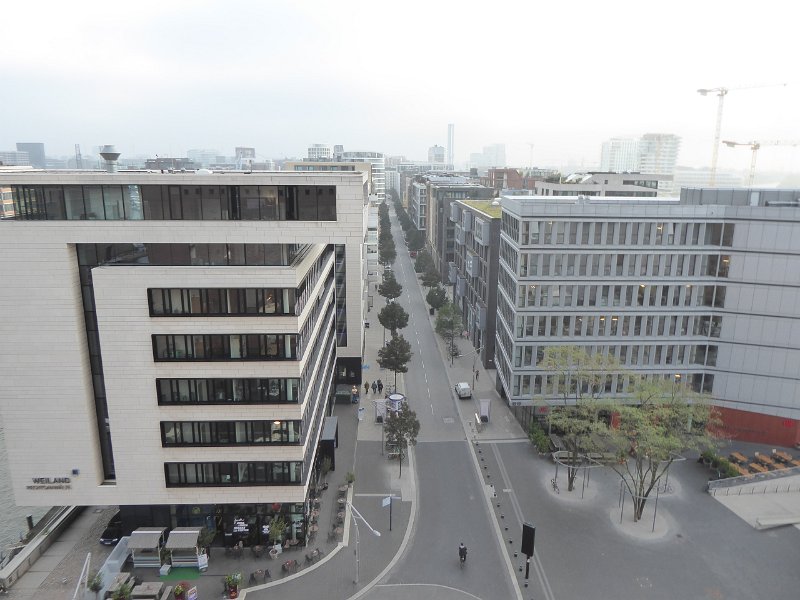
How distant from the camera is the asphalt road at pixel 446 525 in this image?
3769 centimetres

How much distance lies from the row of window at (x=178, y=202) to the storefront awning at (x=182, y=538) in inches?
867

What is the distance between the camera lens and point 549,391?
5984 cm

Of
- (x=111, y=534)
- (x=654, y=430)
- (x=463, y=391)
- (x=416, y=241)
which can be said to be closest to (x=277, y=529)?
(x=111, y=534)

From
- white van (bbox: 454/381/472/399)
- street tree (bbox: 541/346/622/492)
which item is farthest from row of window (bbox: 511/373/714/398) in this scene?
white van (bbox: 454/381/472/399)

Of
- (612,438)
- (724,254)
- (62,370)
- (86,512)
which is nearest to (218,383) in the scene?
(62,370)

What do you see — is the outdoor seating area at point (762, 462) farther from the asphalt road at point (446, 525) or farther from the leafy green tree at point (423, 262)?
the leafy green tree at point (423, 262)

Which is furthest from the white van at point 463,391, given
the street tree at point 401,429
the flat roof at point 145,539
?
the flat roof at point 145,539

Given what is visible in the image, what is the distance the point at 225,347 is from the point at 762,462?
168ft

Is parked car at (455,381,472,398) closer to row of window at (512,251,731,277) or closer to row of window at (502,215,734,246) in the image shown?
row of window at (512,251,731,277)

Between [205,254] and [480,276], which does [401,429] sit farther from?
[480,276]

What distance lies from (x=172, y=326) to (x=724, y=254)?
170 feet

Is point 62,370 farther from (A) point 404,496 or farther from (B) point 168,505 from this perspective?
(A) point 404,496

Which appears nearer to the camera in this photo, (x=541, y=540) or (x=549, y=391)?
(x=541, y=540)

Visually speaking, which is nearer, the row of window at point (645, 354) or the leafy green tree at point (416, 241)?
the row of window at point (645, 354)
